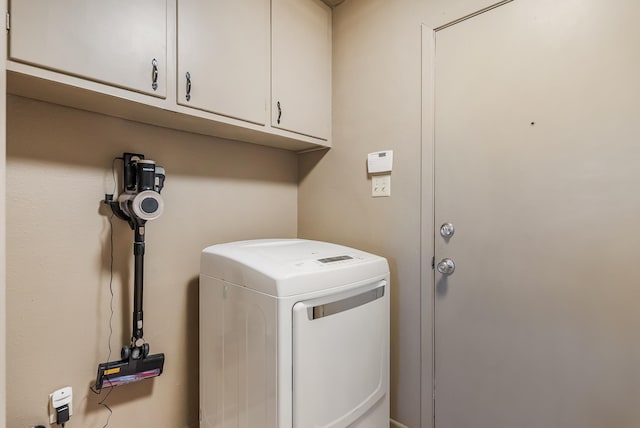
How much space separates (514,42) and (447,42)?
280 millimetres

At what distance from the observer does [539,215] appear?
120 centimetres

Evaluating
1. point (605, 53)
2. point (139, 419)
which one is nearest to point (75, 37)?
point (139, 419)

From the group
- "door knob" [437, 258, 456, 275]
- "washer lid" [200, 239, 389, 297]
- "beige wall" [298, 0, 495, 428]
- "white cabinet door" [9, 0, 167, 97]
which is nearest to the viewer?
"white cabinet door" [9, 0, 167, 97]

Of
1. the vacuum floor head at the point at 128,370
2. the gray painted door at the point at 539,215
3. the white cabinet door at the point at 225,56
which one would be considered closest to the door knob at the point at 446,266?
the gray painted door at the point at 539,215

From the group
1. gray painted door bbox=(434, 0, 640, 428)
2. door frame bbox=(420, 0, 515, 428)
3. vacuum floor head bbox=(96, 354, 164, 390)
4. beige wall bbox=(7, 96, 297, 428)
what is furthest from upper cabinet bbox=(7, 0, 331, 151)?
vacuum floor head bbox=(96, 354, 164, 390)

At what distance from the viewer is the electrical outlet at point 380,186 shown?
164cm

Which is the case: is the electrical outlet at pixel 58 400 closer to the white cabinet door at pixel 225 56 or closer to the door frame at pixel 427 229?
the white cabinet door at pixel 225 56

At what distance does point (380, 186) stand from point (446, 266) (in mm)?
526

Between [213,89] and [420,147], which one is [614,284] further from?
[213,89]

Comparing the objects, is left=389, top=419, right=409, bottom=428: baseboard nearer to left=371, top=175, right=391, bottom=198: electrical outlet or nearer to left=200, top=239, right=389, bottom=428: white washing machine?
left=200, top=239, right=389, bottom=428: white washing machine

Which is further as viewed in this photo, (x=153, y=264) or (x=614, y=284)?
(x=153, y=264)

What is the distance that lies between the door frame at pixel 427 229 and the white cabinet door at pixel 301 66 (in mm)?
579

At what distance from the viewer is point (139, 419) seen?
1.40 m

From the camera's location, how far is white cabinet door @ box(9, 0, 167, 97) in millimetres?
911
